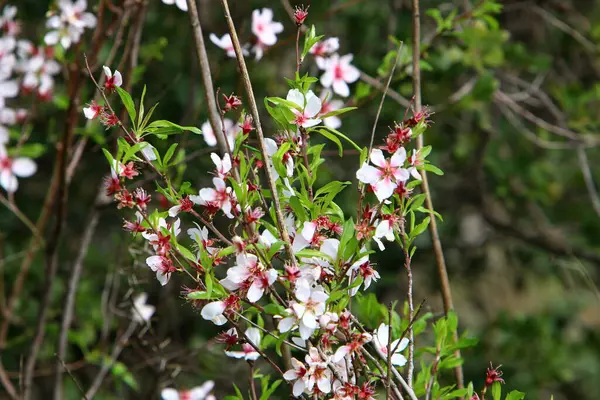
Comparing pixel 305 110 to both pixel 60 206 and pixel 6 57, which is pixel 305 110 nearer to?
pixel 60 206

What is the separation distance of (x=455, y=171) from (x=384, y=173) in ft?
7.47

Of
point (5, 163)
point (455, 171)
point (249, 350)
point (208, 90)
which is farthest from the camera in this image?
point (455, 171)

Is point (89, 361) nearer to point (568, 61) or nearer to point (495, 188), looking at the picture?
point (495, 188)

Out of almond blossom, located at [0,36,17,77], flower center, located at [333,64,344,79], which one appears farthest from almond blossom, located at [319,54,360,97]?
almond blossom, located at [0,36,17,77]

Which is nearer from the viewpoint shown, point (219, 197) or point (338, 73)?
point (219, 197)

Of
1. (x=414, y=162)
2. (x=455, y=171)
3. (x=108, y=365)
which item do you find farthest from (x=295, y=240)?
(x=455, y=171)

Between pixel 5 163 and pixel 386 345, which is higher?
pixel 386 345

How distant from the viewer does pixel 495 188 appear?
302cm

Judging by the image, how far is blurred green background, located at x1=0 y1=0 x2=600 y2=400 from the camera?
2570mm

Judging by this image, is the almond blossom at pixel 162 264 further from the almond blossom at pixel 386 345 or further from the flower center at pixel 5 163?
the flower center at pixel 5 163

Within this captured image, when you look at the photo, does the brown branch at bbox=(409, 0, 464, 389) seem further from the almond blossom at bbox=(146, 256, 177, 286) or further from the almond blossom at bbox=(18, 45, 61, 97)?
the almond blossom at bbox=(18, 45, 61, 97)

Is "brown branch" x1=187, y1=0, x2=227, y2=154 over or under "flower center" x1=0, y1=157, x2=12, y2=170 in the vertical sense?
over

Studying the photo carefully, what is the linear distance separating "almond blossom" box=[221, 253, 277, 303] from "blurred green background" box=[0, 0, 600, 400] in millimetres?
1332

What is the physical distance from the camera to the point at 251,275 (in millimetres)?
977
